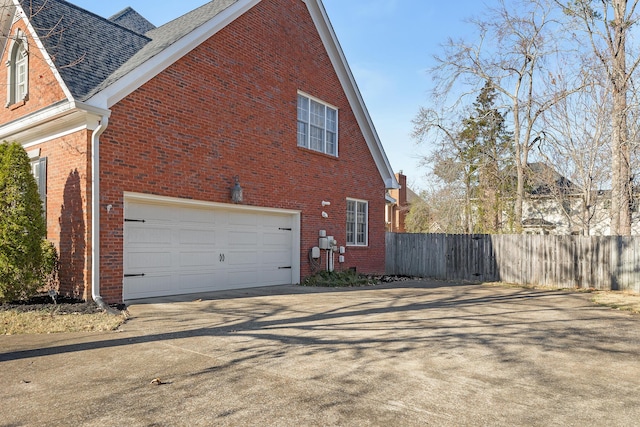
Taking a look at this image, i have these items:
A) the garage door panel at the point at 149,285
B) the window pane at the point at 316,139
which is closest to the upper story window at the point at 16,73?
the garage door panel at the point at 149,285

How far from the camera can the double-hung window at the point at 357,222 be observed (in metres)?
15.5

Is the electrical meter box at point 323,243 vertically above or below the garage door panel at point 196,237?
below

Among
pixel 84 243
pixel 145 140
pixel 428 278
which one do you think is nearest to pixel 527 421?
pixel 84 243

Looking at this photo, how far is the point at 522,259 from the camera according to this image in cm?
1510

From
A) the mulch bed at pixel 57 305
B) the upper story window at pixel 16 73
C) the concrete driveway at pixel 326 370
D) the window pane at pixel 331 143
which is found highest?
the upper story window at pixel 16 73

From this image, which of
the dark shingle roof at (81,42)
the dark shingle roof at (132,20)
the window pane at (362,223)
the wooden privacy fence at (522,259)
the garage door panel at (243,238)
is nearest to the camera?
the dark shingle roof at (81,42)

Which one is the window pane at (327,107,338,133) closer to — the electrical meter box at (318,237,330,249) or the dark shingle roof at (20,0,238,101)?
the electrical meter box at (318,237,330,249)

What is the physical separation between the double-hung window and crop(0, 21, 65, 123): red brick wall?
30.5 feet

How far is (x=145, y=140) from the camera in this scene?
895 centimetres

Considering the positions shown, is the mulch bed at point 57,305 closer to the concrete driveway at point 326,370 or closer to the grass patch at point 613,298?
the concrete driveway at point 326,370

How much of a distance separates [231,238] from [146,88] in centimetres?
405

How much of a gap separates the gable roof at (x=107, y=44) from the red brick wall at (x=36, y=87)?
440mm

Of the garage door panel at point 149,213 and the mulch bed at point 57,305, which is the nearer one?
the mulch bed at point 57,305

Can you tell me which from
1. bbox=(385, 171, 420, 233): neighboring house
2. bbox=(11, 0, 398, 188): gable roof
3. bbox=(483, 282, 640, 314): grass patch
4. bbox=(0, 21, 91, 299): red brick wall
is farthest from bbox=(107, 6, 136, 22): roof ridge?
bbox=(385, 171, 420, 233): neighboring house
